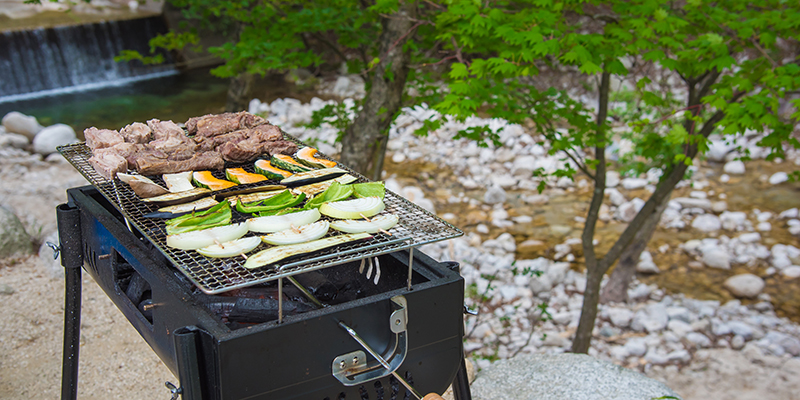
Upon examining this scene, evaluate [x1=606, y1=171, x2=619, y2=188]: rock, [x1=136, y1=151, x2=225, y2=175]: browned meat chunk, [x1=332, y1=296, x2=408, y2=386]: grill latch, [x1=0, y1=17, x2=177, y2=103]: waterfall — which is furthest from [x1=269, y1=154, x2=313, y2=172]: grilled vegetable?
[x1=0, y1=17, x2=177, y2=103]: waterfall

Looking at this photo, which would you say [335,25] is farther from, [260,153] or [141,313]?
[141,313]

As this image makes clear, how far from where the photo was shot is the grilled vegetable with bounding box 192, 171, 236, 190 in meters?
2.69

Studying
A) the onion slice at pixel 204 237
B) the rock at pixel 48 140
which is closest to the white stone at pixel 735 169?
the onion slice at pixel 204 237

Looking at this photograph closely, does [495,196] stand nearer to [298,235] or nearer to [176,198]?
[176,198]

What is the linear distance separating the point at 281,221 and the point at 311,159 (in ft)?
2.84

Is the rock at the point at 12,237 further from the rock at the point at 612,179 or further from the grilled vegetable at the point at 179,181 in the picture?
the rock at the point at 612,179

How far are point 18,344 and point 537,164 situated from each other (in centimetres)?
676

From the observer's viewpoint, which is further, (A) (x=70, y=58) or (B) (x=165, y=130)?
(A) (x=70, y=58)

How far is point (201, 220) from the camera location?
221 cm

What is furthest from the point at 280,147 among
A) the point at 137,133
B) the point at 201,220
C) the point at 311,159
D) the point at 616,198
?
the point at 616,198

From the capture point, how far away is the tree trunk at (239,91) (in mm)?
6725

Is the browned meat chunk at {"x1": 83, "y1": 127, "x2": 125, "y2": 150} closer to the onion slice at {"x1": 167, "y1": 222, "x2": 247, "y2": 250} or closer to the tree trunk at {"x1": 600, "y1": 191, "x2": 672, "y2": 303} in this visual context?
the onion slice at {"x1": 167, "y1": 222, "x2": 247, "y2": 250}

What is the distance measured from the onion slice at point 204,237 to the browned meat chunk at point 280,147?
3.46 ft

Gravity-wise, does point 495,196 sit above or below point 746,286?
above
